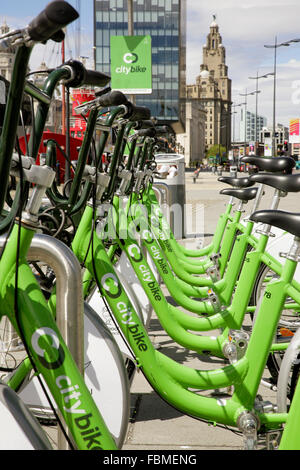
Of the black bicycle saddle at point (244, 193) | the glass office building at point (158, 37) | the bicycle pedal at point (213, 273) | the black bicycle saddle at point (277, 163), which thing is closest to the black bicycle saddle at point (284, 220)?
the black bicycle saddle at point (277, 163)

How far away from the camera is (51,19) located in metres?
1.11

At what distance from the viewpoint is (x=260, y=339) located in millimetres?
2330

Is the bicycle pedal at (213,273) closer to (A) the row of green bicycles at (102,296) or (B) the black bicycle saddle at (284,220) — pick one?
(A) the row of green bicycles at (102,296)

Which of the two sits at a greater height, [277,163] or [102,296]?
[277,163]

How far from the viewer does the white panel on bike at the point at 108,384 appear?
2262 mm

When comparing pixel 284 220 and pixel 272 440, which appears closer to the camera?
pixel 284 220

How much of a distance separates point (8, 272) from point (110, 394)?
3.40 feet

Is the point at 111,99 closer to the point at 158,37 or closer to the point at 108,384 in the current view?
the point at 108,384

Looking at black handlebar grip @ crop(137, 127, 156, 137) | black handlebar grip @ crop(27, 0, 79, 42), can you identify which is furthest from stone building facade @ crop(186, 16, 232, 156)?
black handlebar grip @ crop(27, 0, 79, 42)

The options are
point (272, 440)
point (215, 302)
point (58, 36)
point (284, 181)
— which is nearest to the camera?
point (58, 36)

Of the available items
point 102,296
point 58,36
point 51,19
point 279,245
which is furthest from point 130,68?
point 51,19

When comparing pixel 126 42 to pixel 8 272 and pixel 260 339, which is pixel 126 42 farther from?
pixel 8 272

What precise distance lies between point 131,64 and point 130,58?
105 millimetres
